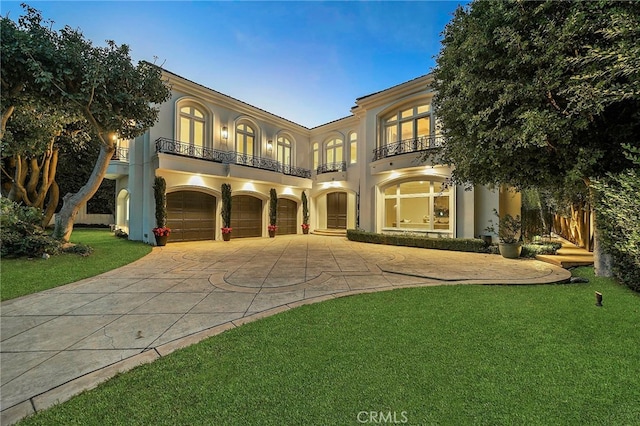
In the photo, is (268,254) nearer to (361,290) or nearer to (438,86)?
(361,290)

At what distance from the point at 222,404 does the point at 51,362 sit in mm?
2044

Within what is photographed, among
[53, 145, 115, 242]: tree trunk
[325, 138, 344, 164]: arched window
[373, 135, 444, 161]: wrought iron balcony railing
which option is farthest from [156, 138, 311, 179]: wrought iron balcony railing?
[373, 135, 444, 161]: wrought iron balcony railing

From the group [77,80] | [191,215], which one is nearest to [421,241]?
[191,215]

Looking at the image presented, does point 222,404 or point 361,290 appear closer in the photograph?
point 222,404

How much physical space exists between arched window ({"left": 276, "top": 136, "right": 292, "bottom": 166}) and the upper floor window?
273 inches

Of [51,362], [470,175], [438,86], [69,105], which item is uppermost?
[438,86]

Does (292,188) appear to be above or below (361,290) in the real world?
above

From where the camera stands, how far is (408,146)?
1383cm

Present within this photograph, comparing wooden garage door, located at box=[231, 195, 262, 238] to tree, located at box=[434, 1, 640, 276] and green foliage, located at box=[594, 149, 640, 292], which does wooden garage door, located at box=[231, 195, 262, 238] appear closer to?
tree, located at box=[434, 1, 640, 276]

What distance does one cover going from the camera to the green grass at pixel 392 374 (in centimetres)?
201

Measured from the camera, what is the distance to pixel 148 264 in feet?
26.0

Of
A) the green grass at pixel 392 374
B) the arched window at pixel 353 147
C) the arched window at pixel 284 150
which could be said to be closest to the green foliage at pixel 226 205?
the arched window at pixel 284 150

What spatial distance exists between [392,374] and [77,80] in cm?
1073

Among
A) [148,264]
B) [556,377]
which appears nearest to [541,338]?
[556,377]
